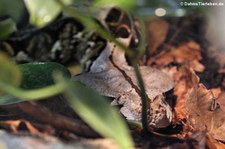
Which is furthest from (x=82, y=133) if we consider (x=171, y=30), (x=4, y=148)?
(x=171, y=30)

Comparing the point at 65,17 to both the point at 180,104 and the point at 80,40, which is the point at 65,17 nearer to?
the point at 80,40

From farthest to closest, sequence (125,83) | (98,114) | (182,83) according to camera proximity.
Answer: (182,83), (125,83), (98,114)

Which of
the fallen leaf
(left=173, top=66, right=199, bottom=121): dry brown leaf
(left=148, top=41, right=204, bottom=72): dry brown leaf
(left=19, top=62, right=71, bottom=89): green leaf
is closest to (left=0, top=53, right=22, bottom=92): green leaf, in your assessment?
(left=19, top=62, right=71, bottom=89): green leaf

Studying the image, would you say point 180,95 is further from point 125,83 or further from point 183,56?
point 183,56

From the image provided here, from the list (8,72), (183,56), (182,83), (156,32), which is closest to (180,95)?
(182,83)

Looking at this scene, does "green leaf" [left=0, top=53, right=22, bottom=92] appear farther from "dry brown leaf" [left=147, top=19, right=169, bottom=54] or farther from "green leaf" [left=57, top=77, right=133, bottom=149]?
"dry brown leaf" [left=147, top=19, right=169, bottom=54]

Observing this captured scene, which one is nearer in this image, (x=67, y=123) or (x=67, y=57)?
(x=67, y=123)
